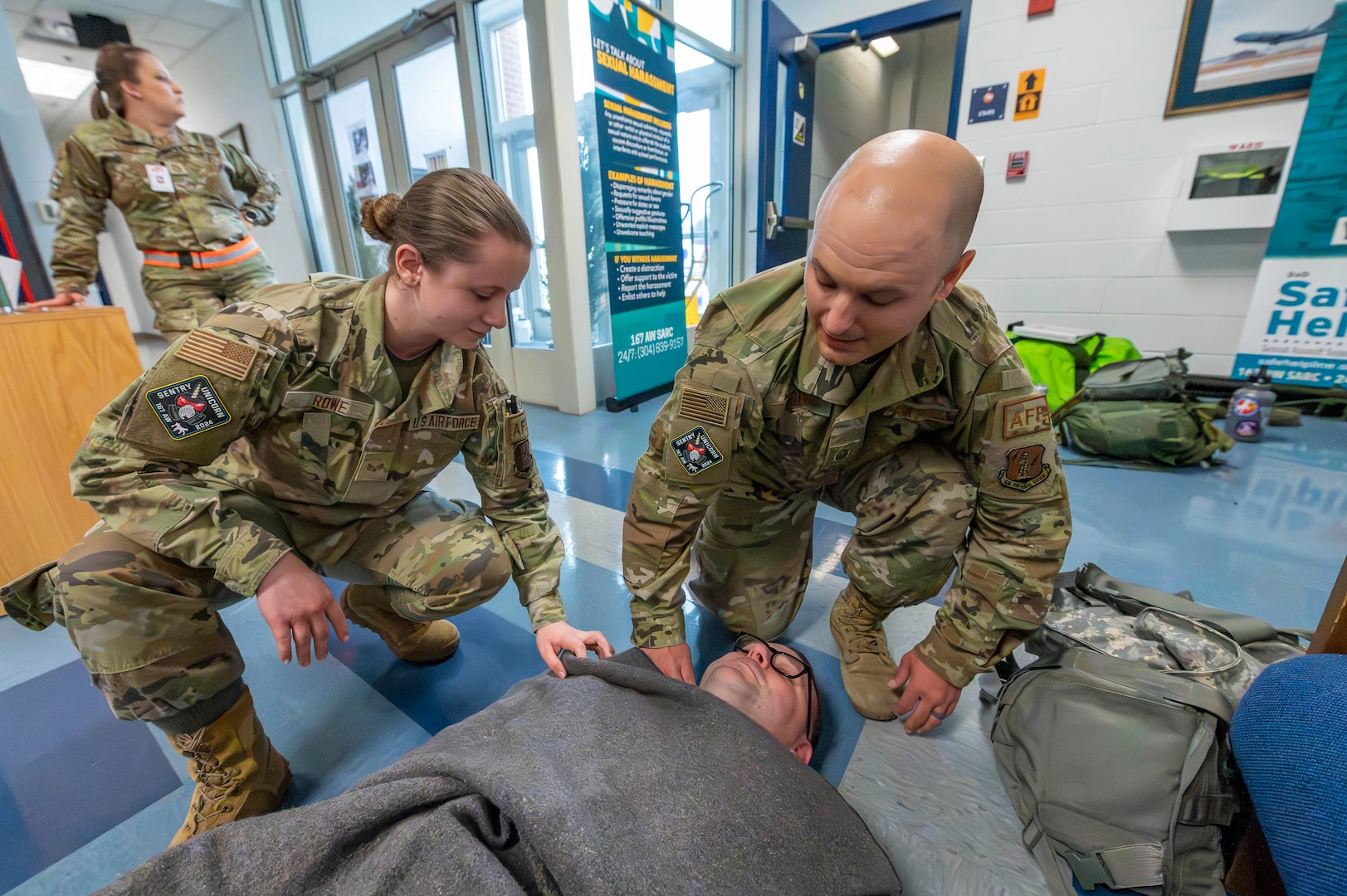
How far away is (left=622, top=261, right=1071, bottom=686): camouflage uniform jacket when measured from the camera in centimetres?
99

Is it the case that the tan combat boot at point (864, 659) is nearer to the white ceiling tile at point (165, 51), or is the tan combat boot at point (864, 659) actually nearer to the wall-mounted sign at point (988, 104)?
the wall-mounted sign at point (988, 104)

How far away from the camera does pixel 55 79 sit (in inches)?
221

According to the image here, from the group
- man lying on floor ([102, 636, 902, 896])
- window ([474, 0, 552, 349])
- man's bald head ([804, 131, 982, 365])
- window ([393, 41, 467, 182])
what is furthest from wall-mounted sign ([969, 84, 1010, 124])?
man lying on floor ([102, 636, 902, 896])

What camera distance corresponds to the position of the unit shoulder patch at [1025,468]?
3.21ft

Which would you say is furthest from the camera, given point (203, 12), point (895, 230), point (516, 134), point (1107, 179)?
point (203, 12)

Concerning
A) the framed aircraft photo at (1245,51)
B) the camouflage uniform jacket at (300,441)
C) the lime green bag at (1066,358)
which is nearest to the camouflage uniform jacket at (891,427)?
the camouflage uniform jacket at (300,441)

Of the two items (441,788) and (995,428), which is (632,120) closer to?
(995,428)

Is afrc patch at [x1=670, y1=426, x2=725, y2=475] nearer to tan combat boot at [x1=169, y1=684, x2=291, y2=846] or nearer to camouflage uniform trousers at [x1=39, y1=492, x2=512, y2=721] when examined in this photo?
camouflage uniform trousers at [x1=39, y1=492, x2=512, y2=721]

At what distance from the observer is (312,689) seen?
1.23 m

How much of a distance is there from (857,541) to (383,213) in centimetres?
117

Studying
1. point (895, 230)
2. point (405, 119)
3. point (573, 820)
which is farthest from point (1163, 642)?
point (405, 119)

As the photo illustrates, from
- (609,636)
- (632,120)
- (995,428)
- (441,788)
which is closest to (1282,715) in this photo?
(995,428)

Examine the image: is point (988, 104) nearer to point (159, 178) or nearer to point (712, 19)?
point (712, 19)

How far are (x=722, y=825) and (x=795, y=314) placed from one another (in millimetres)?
800
